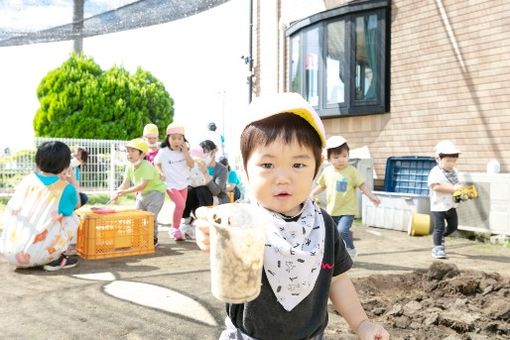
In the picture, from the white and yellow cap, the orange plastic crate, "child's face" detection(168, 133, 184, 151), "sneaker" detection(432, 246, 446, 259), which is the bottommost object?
"sneaker" detection(432, 246, 446, 259)

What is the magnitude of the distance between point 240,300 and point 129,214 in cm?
493

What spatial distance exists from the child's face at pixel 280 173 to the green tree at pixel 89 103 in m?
21.6

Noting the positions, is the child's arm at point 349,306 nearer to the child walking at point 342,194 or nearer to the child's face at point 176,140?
the child walking at point 342,194

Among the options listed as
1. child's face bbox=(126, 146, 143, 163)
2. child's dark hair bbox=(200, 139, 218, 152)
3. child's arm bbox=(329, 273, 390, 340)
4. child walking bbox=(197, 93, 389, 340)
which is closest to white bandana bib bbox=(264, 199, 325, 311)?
child walking bbox=(197, 93, 389, 340)

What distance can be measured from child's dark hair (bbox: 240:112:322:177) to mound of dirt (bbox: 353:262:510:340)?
191cm

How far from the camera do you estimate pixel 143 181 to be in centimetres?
641

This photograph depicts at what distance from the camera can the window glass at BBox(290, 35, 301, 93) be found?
11.9m

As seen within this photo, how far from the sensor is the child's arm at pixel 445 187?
600 cm

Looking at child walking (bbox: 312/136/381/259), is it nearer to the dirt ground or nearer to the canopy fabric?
the dirt ground

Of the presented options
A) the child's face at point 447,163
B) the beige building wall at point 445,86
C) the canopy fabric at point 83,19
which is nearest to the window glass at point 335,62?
the beige building wall at point 445,86

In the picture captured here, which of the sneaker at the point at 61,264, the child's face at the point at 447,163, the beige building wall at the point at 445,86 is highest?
the beige building wall at the point at 445,86

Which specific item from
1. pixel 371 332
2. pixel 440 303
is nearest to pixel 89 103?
pixel 440 303

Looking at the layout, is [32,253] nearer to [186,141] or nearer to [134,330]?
[134,330]

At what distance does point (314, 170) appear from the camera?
1.66 m
